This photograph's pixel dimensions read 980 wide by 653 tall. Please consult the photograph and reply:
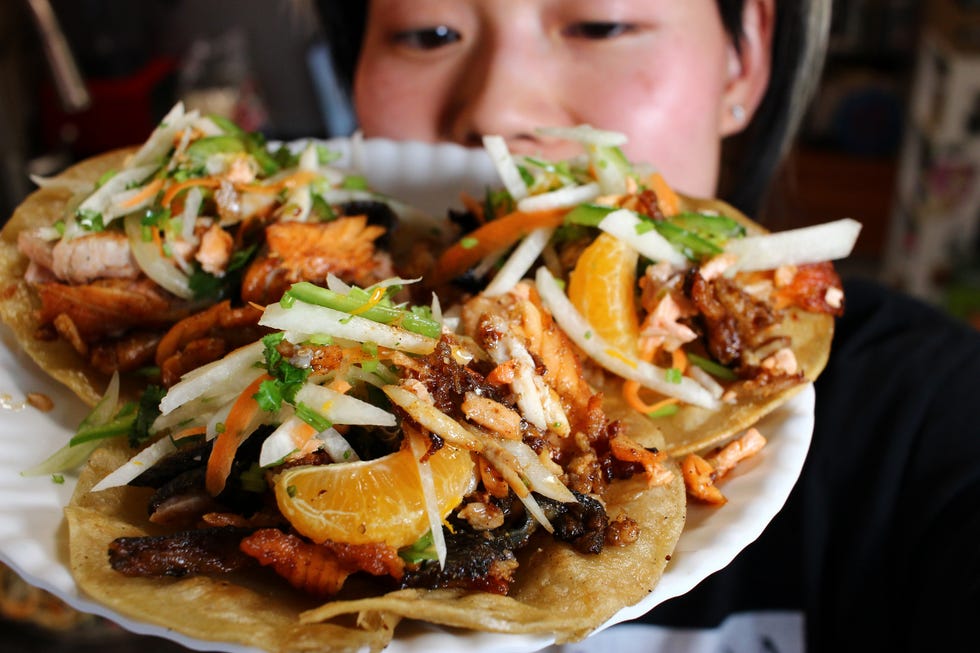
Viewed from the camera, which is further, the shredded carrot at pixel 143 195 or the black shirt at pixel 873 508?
the black shirt at pixel 873 508

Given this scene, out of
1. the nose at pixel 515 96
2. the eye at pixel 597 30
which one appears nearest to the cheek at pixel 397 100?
the nose at pixel 515 96

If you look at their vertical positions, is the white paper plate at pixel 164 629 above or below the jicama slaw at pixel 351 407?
below

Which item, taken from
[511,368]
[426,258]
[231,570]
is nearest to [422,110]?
[426,258]

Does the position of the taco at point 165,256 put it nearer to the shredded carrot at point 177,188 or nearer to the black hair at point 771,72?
the shredded carrot at point 177,188

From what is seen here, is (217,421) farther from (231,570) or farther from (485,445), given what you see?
(485,445)

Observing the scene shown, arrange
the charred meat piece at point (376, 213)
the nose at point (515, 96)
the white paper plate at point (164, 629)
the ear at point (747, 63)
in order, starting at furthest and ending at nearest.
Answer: the ear at point (747, 63)
the nose at point (515, 96)
the charred meat piece at point (376, 213)
the white paper plate at point (164, 629)

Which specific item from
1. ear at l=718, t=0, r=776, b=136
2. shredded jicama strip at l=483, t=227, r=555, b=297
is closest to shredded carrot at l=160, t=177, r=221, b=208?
shredded jicama strip at l=483, t=227, r=555, b=297

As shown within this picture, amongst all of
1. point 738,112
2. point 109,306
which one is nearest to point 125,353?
point 109,306
